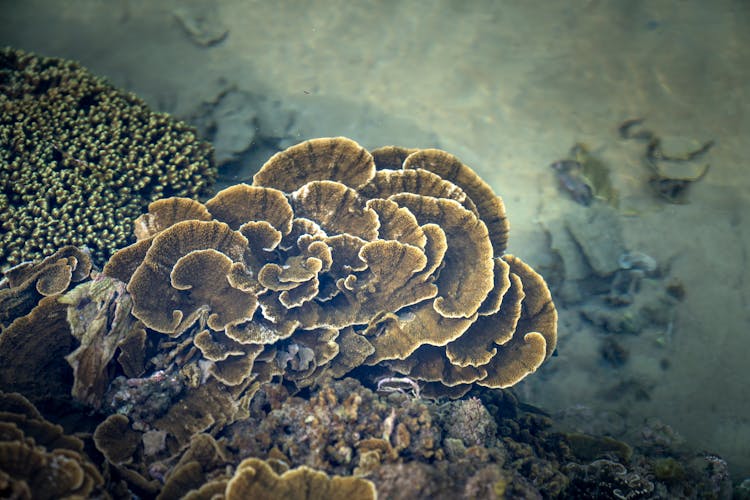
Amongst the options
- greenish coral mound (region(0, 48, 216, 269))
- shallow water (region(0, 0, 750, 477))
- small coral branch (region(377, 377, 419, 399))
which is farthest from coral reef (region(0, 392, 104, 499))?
shallow water (region(0, 0, 750, 477))

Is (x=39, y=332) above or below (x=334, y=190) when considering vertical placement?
below

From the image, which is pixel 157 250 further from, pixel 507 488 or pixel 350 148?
pixel 507 488

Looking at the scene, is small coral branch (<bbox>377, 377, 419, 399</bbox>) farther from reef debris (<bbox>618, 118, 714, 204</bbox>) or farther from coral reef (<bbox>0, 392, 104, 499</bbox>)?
reef debris (<bbox>618, 118, 714, 204</bbox>)

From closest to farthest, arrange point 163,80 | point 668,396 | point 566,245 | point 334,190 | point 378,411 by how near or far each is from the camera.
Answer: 1. point 378,411
2. point 334,190
3. point 668,396
4. point 566,245
5. point 163,80

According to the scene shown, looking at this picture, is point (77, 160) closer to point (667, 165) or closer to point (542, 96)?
point (542, 96)

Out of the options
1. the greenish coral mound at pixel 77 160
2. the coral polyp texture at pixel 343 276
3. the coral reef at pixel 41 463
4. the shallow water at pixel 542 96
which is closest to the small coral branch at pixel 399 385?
the coral polyp texture at pixel 343 276

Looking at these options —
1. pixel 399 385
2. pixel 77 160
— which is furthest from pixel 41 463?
pixel 77 160

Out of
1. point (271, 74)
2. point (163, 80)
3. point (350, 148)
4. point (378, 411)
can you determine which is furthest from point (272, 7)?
point (378, 411)
